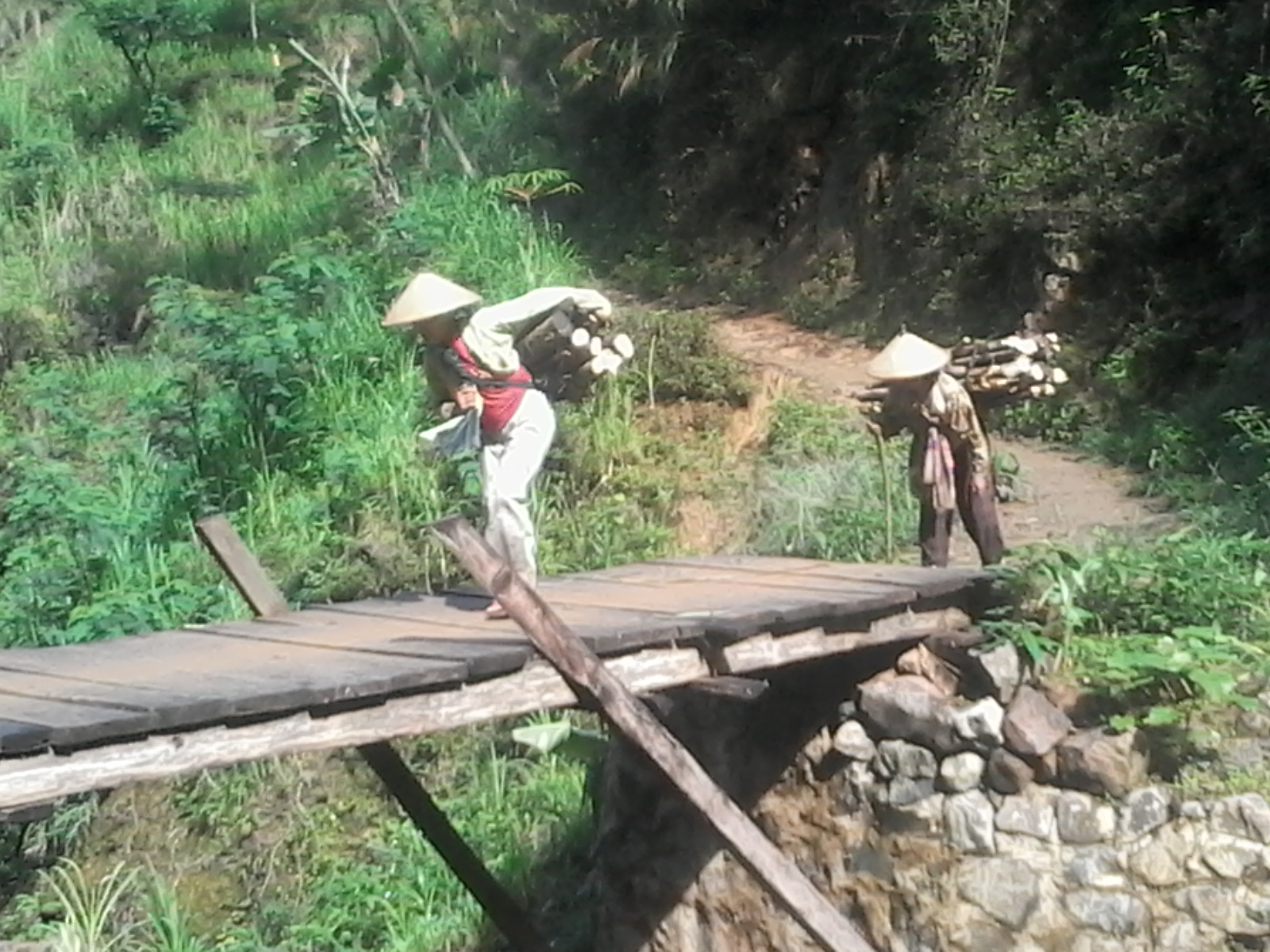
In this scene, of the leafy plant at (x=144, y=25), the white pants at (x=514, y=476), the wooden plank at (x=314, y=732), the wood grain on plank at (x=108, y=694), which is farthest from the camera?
the leafy plant at (x=144, y=25)

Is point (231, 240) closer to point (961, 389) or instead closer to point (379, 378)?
point (379, 378)

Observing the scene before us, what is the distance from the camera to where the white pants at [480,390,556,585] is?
19.1ft

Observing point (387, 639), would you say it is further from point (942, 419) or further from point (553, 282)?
point (553, 282)

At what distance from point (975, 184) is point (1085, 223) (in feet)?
3.85

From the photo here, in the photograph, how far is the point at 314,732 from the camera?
4.36 meters

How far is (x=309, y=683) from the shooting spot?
169 inches

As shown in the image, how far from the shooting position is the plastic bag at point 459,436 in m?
5.83

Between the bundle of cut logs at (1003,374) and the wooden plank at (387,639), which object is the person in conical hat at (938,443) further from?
the wooden plank at (387,639)

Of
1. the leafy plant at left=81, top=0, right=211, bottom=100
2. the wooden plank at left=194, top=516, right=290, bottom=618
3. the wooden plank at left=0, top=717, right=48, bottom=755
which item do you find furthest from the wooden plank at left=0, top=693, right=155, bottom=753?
the leafy plant at left=81, top=0, right=211, bottom=100

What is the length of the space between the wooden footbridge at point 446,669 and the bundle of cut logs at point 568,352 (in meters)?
0.72

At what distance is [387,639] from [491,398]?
0.93 metres

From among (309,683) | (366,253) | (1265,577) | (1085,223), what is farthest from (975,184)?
(309,683)

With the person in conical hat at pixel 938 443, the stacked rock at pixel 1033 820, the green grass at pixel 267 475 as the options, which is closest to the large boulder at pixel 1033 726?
the stacked rock at pixel 1033 820

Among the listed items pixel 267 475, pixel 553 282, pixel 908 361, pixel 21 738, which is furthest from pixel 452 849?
pixel 553 282
